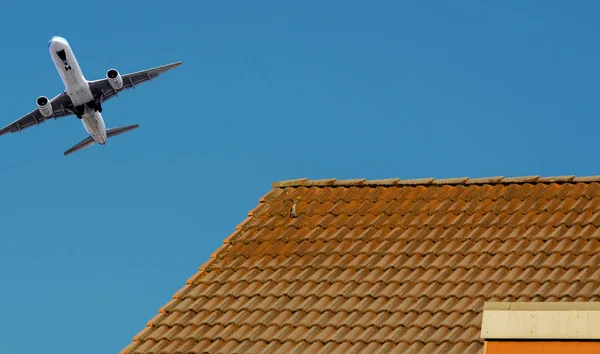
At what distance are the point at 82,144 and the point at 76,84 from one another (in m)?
8.75

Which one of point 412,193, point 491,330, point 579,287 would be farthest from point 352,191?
point 491,330

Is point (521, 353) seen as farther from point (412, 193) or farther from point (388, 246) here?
point (412, 193)

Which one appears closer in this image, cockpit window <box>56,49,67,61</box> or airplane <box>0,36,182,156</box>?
cockpit window <box>56,49,67,61</box>

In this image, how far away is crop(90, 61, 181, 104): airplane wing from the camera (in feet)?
206

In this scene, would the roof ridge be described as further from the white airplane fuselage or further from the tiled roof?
the white airplane fuselage

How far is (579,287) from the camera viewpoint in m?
12.2

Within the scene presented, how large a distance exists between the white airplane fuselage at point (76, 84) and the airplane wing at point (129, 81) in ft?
1.76

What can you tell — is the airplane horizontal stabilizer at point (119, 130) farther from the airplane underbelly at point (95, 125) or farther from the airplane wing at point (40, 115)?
the airplane wing at point (40, 115)

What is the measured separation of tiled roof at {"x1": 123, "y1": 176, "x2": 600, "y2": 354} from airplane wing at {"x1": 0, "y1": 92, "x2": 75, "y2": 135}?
5001cm

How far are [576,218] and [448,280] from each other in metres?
1.86

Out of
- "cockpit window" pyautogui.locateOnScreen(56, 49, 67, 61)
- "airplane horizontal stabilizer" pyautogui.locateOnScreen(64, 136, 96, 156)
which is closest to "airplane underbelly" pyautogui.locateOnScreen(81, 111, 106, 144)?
"airplane horizontal stabilizer" pyautogui.locateOnScreen(64, 136, 96, 156)

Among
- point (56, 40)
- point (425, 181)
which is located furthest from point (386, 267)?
point (56, 40)

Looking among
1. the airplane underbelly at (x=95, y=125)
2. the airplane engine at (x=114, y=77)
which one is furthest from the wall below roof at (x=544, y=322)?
the airplane underbelly at (x=95, y=125)

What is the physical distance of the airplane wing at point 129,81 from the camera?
62656 millimetres
